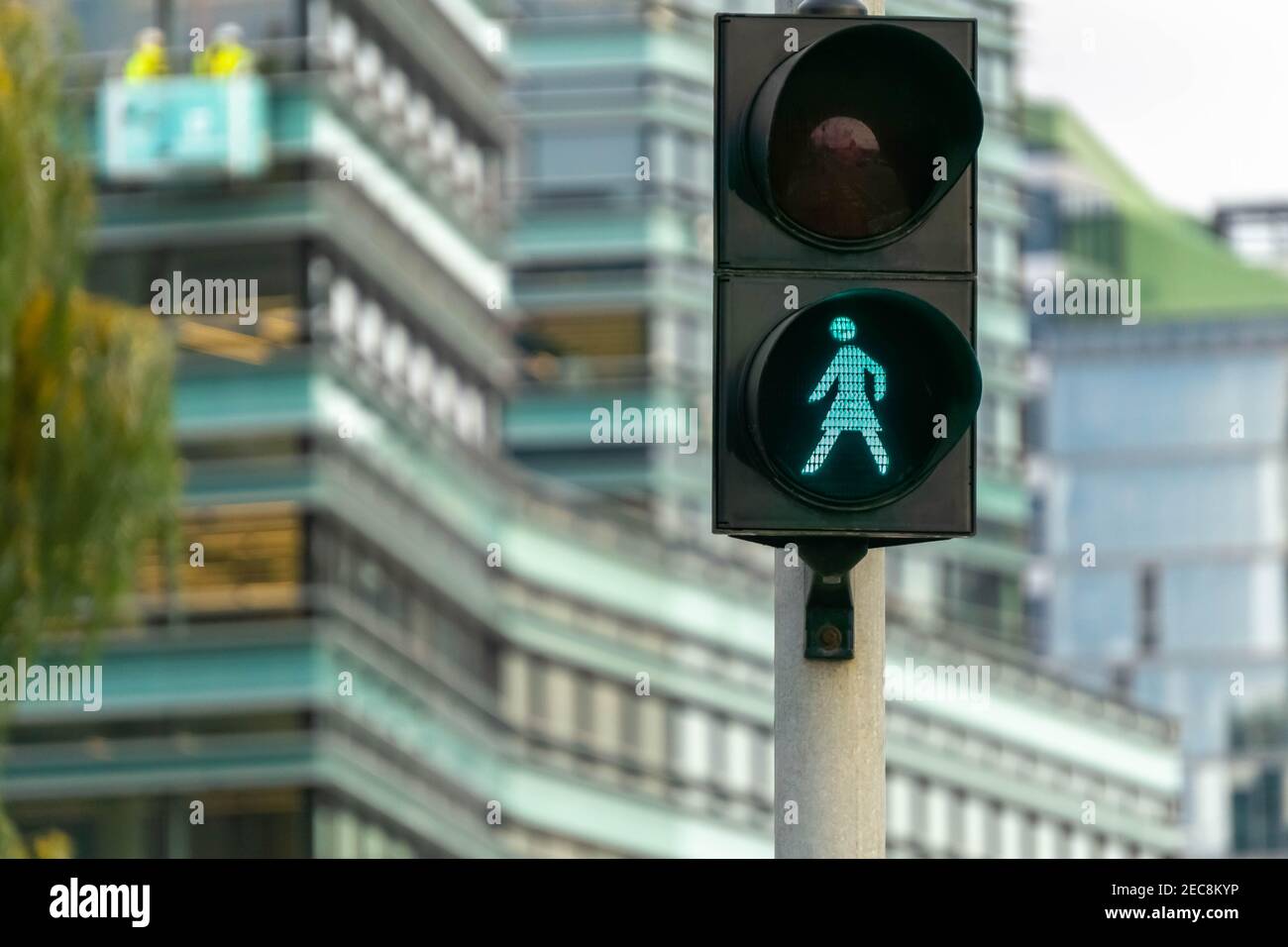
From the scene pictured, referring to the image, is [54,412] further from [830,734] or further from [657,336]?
[657,336]

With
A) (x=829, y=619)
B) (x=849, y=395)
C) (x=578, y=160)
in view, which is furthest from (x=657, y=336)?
(x=849, y=395)

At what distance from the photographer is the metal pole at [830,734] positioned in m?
5.92

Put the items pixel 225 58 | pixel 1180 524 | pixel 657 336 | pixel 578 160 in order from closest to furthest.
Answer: pixel 225 58, pixel 657 336, pixel 578 160, pixel 1180 524

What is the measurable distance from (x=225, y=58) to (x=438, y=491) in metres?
8.10

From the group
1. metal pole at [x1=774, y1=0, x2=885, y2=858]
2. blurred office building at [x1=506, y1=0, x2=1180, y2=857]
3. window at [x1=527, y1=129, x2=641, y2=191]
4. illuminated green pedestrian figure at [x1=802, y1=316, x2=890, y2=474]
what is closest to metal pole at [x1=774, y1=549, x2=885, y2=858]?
metal pole at [x1=774, y1=0, x2=885, y2=858]

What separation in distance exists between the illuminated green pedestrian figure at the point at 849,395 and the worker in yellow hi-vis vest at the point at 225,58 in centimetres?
4323

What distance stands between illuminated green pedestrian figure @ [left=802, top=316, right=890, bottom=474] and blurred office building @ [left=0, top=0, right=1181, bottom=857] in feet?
122

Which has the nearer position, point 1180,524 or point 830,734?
point 830,734

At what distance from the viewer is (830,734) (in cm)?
600

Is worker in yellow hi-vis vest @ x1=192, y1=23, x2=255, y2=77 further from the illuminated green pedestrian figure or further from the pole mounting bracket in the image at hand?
the illuminated green pedestrian figure

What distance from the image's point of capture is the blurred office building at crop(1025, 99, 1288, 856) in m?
98.4

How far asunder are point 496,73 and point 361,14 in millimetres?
7914

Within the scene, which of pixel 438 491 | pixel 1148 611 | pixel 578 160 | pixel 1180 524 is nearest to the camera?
pixel 438 491
